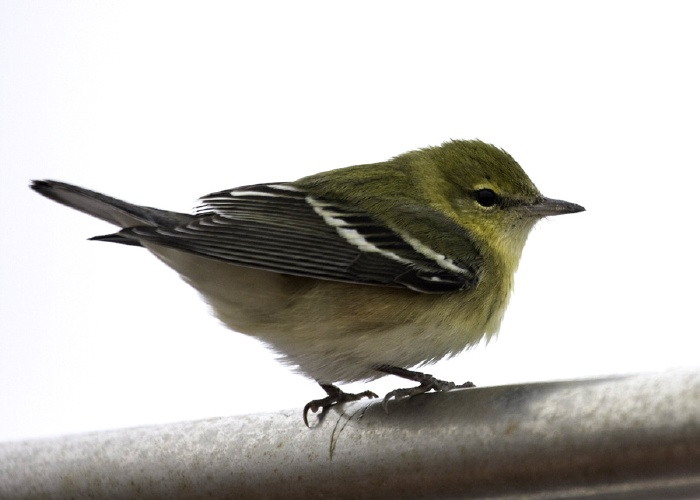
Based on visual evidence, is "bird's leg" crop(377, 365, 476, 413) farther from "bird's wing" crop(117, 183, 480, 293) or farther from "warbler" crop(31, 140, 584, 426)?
"bird's wing" crop(117, 183, 480, 293)

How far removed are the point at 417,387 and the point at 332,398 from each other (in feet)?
1.79

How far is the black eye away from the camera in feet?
13.4

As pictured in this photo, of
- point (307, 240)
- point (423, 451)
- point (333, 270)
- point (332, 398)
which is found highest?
point (307, 240)

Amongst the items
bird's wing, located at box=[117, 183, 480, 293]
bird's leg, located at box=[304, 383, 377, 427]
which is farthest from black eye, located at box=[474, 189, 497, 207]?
bird's leg, located at box=[304, 383, 377, 427]

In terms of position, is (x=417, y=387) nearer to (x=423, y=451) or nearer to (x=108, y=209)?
(x=423, y=451)

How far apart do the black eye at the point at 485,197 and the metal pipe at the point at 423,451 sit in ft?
5.46

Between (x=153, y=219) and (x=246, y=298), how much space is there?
0.44 meters

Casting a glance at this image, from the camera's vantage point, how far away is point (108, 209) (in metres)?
3.20

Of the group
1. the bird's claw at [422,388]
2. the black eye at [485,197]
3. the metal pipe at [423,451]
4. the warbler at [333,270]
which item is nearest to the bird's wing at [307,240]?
the warbler at [333,270]

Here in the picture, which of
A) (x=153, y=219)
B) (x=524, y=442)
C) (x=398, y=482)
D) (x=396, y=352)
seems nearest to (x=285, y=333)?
(x=396, y=352)

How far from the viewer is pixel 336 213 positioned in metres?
3.73

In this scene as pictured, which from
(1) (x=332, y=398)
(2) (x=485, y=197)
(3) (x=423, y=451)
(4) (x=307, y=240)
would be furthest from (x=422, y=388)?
(2) (x=485, y=197)

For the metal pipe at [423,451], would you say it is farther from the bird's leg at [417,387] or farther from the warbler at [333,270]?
the warbler at [333,270]

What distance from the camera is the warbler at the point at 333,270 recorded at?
10.5 ft
